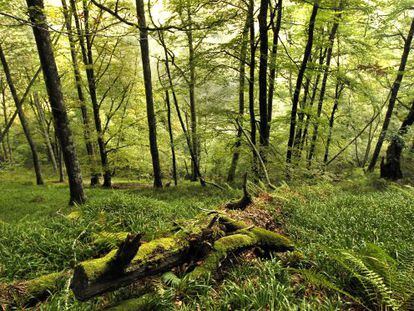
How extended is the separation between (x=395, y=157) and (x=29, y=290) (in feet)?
46.5

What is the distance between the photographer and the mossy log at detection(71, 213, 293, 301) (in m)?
2.41

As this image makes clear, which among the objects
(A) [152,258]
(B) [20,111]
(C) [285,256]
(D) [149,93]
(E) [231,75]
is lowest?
(C) [285,256]

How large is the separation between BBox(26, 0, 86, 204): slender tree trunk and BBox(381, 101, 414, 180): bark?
520 inches

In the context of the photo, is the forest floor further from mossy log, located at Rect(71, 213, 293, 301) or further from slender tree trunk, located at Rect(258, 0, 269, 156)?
slender tree trunk, located at Rect(258, 0, 269, 156)

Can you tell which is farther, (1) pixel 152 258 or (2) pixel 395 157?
(2) pixel 395 157

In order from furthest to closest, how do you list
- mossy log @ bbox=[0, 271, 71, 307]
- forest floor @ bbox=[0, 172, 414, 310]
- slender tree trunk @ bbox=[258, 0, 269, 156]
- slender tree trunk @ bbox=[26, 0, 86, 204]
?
slender tree trunk @ bbox=[258, 0, 269, 156]
slender tree trunk @ bbox=[26, 0, 86, 204]
mossy log @ bbox=[0, 271, 71, 307]
forest floor @ bbox=[0, 172, 414, 310]

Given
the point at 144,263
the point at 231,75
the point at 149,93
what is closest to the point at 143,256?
the point at 144,263

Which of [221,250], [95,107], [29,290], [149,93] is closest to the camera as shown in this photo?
[29,290]

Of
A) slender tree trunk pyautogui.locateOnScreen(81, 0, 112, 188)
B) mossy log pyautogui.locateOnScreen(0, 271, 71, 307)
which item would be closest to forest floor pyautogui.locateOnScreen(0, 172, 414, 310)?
mossy log pyautogui.locateOnScreen(0, 271, 71, 307)

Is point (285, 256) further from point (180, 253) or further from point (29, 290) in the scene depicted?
point (29, 290)

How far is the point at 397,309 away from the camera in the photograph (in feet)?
7.13

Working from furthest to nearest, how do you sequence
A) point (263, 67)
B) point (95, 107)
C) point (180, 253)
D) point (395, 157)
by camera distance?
point (95, 107)
point (395, 157)
point (263, 67)
point (180, 253)

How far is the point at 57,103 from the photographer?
7.84 metres

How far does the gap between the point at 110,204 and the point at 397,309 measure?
571cm
